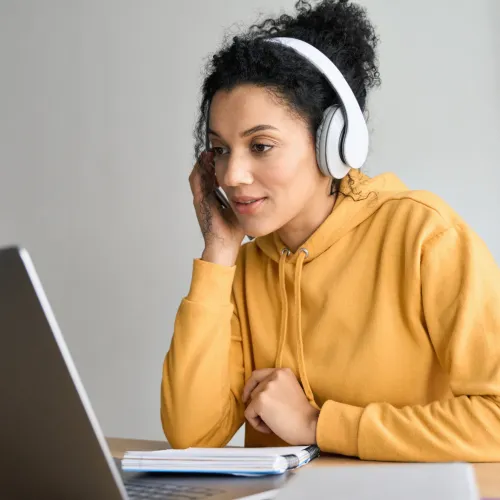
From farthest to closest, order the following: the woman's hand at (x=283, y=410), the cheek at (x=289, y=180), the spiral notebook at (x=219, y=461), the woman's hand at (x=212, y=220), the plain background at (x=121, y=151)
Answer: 1. the plain background at (x=121, y=151)
2. the woman's hand at (x=212, y=220)
3. the cheek at (x=289, y=180)
4. the woman's hand at (x=283, y=410)
5. the spiral notebook at (x=219, y=461)

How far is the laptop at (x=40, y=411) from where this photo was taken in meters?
0.52

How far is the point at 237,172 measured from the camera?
1.20 metres

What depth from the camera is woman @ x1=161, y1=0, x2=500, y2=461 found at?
1.06 m

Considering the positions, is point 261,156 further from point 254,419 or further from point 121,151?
point 121,151

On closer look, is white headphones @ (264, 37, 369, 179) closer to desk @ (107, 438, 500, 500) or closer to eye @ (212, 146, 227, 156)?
eye @ (212, 146, 227, 156)

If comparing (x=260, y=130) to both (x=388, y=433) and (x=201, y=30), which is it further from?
(x=201, y=30)

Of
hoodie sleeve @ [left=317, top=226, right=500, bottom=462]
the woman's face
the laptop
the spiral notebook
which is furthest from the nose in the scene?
the laptop

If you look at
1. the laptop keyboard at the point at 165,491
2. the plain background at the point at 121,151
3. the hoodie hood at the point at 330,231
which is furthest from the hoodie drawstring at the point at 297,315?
the plain background at the point at 121,151

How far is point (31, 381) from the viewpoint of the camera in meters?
0.55

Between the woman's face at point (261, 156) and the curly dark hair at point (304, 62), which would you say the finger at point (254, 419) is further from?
the curly dark hair at point (304, 62)

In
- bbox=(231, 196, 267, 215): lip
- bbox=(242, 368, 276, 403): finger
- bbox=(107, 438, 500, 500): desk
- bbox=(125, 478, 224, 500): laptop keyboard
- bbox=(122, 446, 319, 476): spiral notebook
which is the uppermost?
bbox=(231, 196, 267, 215): lip

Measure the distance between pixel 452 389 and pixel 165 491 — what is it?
0.49 meters

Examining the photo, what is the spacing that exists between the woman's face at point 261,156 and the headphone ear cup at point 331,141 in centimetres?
3

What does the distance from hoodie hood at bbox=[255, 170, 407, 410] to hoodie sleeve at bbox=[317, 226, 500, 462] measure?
17 centimetres
